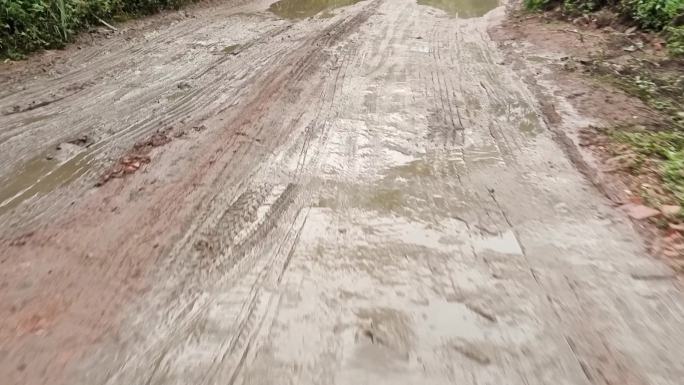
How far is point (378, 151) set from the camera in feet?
13.5

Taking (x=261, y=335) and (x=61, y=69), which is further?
(x=61, y=69)

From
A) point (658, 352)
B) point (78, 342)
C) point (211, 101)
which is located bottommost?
point (658, 352)

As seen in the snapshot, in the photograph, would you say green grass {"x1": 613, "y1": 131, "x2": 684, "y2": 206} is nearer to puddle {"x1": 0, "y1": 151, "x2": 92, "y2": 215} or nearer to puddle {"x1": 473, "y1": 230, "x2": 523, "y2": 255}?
puddle {"x1": 473, "y1": 230, "x2": 523, "y2": 255}

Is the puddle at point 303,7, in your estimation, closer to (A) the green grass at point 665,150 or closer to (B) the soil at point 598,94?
(B) the soil at point 598,94

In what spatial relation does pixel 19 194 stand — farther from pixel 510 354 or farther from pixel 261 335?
pixel 510 354

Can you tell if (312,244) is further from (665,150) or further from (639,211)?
(665,150)

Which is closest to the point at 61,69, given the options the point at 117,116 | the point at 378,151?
the point at 117,116

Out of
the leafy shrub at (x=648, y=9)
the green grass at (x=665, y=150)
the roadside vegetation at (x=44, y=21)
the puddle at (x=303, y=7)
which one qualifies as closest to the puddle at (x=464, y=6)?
the puddle at (x=303, y=7)

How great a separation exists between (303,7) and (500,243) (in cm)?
797

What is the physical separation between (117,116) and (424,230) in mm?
3338

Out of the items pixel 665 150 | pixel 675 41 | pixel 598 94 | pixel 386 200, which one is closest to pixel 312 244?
pixel 386 200

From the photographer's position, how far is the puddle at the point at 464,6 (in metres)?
9.39

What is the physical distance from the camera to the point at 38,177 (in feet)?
12.1

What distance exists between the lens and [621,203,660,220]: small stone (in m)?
3.33
